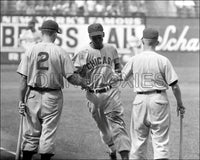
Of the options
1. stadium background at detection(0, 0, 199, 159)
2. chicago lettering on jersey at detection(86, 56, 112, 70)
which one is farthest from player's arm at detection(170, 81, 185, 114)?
stadium background at detection(0, 0, 199, 159)

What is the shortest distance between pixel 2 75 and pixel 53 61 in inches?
579

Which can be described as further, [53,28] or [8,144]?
[8,144]

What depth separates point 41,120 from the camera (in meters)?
8.14

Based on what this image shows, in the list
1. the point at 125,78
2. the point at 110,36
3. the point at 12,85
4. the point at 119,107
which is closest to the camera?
the point at 125,78

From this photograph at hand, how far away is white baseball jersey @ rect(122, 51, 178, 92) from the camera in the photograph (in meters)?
7.50

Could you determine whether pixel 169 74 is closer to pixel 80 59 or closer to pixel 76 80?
pixel 76 80

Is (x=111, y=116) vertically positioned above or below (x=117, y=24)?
below

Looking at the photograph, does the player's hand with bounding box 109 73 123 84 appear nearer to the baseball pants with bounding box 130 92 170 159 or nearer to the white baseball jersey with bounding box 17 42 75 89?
the white baseball jersey with bounding box 17 42 75 89

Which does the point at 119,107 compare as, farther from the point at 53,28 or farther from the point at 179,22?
the point at 179,22

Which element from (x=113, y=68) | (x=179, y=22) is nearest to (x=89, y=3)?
(x=179, y=22)

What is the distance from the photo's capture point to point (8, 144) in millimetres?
12141

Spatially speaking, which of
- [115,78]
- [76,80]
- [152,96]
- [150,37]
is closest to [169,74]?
[152,96]

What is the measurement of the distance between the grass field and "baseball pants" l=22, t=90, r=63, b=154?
251cm

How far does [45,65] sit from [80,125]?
6549 millimetres
